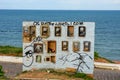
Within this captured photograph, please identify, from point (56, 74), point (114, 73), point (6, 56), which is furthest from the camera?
point (6, 56)

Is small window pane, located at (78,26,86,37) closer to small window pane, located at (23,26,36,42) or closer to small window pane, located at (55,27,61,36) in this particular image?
small window pane, located at (55,27,61,36)

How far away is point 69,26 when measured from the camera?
37531 mm

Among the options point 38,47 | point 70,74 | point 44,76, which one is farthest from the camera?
point 38,47

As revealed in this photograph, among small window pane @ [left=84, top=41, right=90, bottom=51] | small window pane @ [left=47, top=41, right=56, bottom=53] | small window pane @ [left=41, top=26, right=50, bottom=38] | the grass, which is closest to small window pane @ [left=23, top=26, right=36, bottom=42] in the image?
small window pane @ [left=41, top=26, right=50, bottom=38]

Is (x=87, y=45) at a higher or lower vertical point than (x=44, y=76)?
higher

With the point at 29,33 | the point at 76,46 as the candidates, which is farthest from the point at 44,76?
the point at 29,33

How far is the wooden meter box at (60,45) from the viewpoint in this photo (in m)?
37.4

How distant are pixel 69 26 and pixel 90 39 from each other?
80.0 inches

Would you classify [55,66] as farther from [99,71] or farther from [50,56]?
[99,71]

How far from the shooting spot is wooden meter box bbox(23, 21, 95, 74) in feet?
123

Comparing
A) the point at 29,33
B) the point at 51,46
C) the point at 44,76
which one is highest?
the point at 29,33

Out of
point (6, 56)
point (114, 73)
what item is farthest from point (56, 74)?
point (6, 56)

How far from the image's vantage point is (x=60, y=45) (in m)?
37.7

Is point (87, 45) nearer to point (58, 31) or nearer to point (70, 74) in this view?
point (58, 31)
